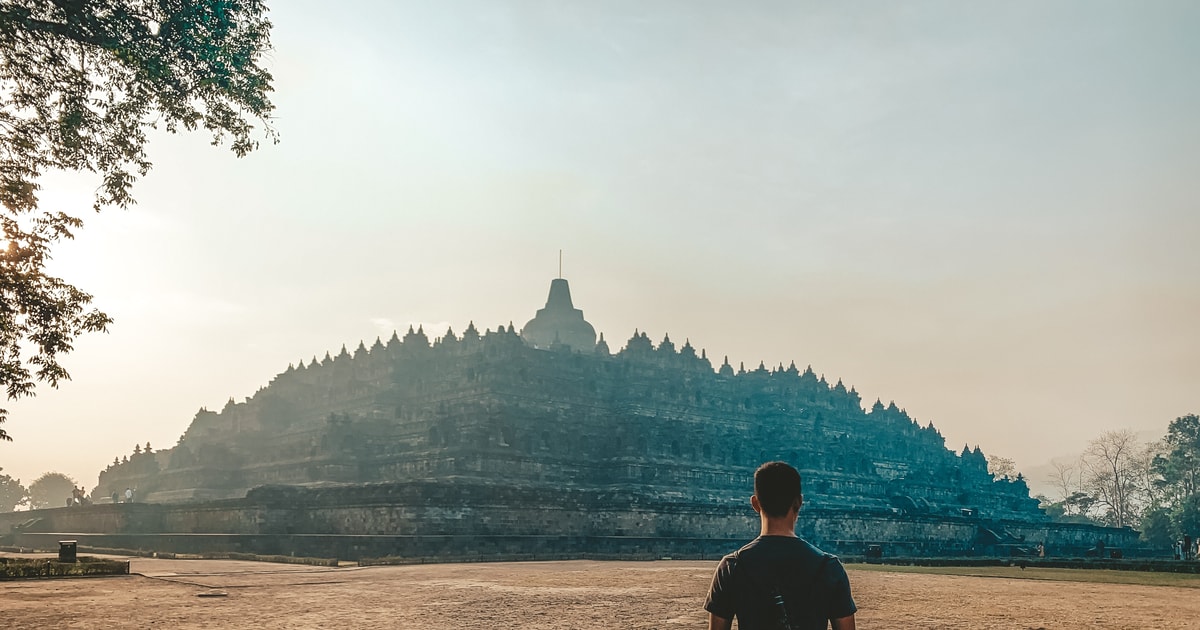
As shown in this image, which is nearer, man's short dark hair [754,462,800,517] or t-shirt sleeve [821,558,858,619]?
t-shirt sleeve [821,558,858,619]

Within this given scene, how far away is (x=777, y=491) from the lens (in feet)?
15.1

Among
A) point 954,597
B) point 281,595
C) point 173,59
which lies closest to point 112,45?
point 173,59

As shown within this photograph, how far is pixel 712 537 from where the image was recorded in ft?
137

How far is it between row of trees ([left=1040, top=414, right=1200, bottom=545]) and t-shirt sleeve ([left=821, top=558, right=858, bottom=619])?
63146 mm

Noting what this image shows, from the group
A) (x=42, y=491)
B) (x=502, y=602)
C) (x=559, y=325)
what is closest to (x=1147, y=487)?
(x=559, y=325)

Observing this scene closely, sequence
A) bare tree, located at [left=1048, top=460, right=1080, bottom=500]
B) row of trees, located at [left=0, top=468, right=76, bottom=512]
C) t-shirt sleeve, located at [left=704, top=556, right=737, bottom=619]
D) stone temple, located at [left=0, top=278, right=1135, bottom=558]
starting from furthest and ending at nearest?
row of trees, located at [left=0, top=468, right=76, bottom=512] → bare tree, located at [left=1048, top=460, right=1080, bottom=500] → stone temple, located at [left=0, top=278, right=1135, bottom=558] → t-shirt sleeve, located at [left=704, top=556, right=737, bottom=619]

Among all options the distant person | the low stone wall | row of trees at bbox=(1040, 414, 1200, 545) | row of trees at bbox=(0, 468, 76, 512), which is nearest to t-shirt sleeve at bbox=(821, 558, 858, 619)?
the distant person

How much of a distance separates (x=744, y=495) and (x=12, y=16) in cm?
4409

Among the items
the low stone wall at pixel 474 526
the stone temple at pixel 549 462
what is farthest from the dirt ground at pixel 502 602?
the stone temple at pixel 549 462

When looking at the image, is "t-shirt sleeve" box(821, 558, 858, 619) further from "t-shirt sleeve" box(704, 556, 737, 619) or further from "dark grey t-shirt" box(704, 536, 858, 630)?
"t-shirt sleeve" box(704, 556, 737, 619)

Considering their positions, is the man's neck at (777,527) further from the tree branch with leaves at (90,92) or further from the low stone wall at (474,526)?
the low stone wall at (474,526)

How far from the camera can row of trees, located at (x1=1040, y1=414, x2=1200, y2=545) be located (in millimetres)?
59875

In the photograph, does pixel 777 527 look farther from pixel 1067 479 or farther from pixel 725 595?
pixel 1067 479

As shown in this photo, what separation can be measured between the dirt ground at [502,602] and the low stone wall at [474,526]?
10.2 metres
